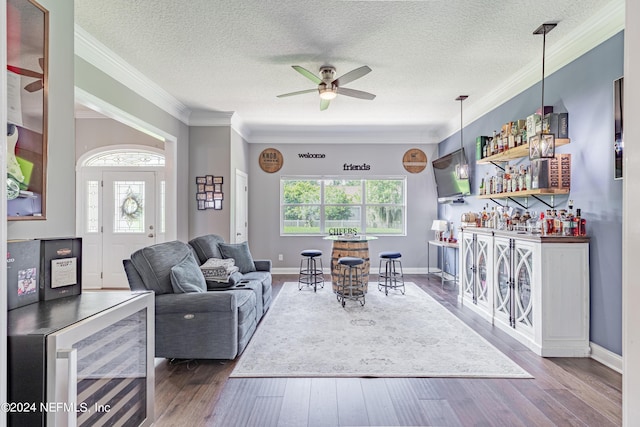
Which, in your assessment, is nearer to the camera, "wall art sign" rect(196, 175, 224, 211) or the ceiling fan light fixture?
the ceiling fan light fixture

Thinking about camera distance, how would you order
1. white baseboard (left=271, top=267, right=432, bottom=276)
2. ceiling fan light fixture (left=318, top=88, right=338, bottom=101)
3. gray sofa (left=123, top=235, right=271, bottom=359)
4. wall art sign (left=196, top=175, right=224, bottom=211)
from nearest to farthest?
gray sofa (left=123, top=235, right=271, bottom=359)
ceiling fan light fixture (left=318, top=88, right=338, bottom=101)
wall art sign (left=196, top=175, right=224, bottom=211)
white baseboard (left=271, top=267, right=432, bottom=276)

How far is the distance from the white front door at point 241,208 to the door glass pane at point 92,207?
214cm

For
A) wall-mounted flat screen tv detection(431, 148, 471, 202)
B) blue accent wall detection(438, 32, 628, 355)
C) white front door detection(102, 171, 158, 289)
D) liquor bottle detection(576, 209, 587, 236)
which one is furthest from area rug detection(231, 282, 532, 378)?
white front door detection(102, 171, 158, 289)

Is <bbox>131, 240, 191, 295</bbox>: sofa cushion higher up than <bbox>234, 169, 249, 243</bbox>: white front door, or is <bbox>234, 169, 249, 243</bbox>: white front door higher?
<bbox>234, 169, 249, 243</bbox>: white front door

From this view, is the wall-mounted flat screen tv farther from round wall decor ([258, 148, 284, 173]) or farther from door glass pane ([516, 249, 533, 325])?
round wall decor ([258, 148, 284, 173])

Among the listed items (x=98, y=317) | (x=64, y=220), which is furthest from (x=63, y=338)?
(x=64, y=220)

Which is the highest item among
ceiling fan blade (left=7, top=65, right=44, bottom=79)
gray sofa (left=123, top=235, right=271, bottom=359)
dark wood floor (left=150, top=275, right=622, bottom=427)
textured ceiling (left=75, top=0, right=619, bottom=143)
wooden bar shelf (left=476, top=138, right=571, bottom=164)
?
textured ceiling (left=75, top=0, right=619, bottom=143)

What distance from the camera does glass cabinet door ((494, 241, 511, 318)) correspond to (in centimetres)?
348

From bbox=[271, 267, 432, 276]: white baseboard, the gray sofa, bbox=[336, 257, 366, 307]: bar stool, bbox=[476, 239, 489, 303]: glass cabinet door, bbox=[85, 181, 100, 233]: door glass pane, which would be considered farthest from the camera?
bbox=[271, 267, 432, 276]: white baseboard

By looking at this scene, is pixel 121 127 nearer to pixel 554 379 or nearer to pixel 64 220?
pixel 64 220

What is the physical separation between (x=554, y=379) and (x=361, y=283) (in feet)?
8.21

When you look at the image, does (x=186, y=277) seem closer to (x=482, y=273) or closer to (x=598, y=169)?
(x=482, y=273)

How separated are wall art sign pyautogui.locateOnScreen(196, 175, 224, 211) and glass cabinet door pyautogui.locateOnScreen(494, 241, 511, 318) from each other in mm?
3850

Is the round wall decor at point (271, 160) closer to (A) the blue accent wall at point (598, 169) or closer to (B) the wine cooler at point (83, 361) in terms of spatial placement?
(A) the blue accent wall at point (598, 169)
